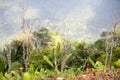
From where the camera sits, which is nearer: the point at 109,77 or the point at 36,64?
the point at 109,77

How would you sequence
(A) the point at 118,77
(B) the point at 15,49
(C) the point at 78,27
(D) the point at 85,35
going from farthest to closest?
(C) the point at 78,27
(D) the point at 85,35
(B) the point at 15,49
(A) the point at 118,77

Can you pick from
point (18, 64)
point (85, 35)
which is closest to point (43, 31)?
point (18, 64)

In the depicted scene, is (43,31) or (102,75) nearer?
(102,75)

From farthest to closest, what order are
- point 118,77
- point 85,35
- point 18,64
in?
point 85,35 → point 18,64 → point 118,77

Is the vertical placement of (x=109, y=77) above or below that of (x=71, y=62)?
above

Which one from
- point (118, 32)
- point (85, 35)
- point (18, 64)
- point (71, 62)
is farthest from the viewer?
point (85, 35)

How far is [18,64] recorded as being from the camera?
2045cm

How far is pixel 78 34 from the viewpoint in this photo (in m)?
163

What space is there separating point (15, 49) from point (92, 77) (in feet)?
61.5

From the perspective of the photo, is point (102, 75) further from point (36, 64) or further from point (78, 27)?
point (78, 27)

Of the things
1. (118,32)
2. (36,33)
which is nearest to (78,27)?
(36,33)

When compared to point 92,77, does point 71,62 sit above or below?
below

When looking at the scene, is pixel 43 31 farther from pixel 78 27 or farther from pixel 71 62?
pixel 78 27

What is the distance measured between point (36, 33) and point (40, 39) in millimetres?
2610
